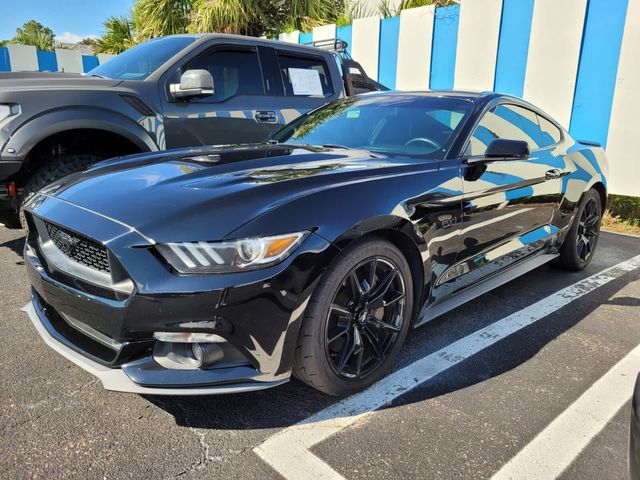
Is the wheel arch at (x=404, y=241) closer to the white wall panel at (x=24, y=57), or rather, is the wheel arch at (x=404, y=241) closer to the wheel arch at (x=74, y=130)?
the wheel arch at (x=74, y=130)

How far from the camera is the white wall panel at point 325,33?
9570 millimetres

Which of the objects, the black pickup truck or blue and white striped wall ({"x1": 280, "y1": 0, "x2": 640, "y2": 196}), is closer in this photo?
the black pickup truck

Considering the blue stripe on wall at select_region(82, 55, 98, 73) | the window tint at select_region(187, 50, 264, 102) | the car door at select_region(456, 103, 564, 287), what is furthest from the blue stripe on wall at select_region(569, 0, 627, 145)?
the blue stripe on wall at select_region(82, 55, 98, 73)

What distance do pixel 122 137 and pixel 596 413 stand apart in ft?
12.3

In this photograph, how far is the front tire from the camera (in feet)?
7.04

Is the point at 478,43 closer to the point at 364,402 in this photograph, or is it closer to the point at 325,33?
the point at 325,33

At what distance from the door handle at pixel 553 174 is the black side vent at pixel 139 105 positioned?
3.14 meters

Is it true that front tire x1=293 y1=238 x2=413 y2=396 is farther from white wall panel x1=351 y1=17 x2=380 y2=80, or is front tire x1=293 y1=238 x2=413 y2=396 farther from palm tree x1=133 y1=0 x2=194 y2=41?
palm tree x1=133 y1=0 x2=194 y2=41

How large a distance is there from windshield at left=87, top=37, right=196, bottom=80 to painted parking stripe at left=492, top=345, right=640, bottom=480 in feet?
13.0

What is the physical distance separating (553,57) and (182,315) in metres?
6.54

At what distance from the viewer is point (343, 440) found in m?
2.11

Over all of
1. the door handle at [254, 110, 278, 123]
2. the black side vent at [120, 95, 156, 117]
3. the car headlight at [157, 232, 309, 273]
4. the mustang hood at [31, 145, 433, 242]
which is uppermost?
the black side vent at [120, 95, 156, 117]

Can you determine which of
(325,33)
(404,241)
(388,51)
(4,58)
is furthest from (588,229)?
(4,58)

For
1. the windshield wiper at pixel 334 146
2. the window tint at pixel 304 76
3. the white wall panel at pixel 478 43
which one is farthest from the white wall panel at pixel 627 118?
the windshield wiper at pixel 334 146
